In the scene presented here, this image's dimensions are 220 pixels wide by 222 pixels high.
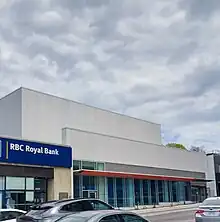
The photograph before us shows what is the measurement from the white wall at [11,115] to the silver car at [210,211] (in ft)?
90.7

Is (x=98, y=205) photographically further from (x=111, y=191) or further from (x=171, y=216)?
(x=111, y=191)

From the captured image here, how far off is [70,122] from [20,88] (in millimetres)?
7115

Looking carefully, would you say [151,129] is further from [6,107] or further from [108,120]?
[6,107]

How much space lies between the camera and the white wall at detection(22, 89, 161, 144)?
43531 mm

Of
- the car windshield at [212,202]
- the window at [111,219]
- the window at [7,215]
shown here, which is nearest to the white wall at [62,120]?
the car windshield at [212,202]

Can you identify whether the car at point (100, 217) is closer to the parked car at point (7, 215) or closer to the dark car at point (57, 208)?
the dark car at point (57, 208)

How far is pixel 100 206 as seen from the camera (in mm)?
14523

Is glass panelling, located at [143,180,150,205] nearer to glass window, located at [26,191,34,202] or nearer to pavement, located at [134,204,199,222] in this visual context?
pavement, located at [134,204,199,222]

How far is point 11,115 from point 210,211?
3077 cm

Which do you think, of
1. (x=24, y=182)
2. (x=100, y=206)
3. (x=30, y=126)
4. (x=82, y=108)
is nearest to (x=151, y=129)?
(x=82, y=108)

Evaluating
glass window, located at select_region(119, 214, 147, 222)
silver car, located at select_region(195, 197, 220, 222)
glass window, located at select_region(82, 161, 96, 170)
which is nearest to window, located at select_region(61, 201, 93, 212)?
glass window, located at select_region(119, 214, 147, 222)

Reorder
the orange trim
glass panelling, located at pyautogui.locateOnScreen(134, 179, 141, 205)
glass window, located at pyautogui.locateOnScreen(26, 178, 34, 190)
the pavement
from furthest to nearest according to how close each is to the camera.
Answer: glass panelling, located at pyautogui.locateOnScreen(134, 179, 141, 205) < the orange trim < glass window, located at pyautogui.locateOnScreen(26, 178, 34, 190) < the pavement

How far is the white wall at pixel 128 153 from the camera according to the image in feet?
141

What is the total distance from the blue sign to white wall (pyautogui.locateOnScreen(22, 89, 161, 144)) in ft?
19.6
